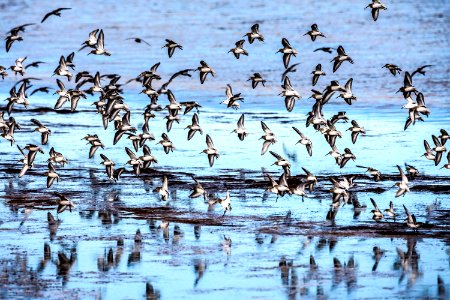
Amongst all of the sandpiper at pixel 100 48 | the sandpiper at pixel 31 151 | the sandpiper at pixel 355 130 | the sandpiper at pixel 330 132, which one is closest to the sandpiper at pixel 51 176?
the sandpiper at pixel 31 151

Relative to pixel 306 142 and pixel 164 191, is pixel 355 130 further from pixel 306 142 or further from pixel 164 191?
pixel 164 191

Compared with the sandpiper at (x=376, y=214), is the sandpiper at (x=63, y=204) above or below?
above

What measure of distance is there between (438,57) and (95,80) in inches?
933

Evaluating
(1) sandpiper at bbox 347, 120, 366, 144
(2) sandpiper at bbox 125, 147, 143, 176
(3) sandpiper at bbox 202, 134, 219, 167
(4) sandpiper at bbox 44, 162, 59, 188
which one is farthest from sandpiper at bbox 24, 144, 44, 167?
(1) sandpiper at bbox 347, 120, 366, 144

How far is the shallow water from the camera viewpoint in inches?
810

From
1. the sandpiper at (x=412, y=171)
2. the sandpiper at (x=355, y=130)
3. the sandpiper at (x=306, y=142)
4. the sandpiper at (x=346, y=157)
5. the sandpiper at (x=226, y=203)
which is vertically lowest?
the sandpiper at (x=226, y=203)

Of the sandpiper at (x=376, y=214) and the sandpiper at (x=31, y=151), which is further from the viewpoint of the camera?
the sandpiper at (x=31, y=151)

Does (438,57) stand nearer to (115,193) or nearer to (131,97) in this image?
(131,97)

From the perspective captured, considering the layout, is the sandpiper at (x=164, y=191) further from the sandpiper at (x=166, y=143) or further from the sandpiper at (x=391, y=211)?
the sandpiper at (x=391, y=211)

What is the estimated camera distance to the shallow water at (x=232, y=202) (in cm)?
2056

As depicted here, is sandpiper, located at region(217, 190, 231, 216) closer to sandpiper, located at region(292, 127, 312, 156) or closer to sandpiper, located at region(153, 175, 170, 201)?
sandpiper, located at region(153, 175, 170, 201)

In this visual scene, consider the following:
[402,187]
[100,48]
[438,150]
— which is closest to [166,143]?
[100,48]

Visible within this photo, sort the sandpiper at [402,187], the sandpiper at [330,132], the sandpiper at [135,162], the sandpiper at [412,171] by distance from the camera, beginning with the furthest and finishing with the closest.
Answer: the sandpiper at [330,132], the sandpiper at [135,162], the sandpiper at [412,171], the sandpiper at [402,187]

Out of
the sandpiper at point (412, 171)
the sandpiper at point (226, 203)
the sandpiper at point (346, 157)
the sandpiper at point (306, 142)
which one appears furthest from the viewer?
the sandpiper at point (306, 142)
